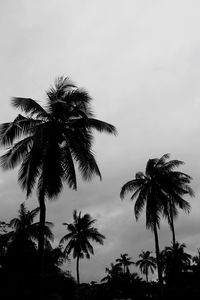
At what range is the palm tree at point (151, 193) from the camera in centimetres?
3256

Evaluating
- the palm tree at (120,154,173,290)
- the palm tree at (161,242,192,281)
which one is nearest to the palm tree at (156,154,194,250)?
the palm tree at (120,154,173,290)

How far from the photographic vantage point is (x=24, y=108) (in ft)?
63.9

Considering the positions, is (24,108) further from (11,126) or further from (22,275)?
(22,275)

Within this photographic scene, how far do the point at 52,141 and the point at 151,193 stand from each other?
16080 mm

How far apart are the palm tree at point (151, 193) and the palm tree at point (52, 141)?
13.6m

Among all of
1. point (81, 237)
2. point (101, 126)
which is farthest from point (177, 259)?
point (101, 126)

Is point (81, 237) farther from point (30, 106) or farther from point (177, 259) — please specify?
point (30, 106)

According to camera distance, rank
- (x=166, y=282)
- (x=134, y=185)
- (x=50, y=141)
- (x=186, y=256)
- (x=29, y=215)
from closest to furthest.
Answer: (x=50, y=141) → (x=134, y=185) → (x=166, y=282) → (x=29, y=215) → (x=186, y=256)

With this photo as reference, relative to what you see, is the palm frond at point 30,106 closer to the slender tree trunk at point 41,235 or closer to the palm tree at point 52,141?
the palm tree at point 52,141

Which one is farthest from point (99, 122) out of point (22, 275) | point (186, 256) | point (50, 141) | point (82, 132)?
point (186, 256)

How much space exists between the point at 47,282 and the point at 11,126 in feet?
34.0

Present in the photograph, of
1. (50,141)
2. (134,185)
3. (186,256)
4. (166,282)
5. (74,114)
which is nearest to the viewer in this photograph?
(50,141)

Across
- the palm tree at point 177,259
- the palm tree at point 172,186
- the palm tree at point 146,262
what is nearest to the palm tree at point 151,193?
the palm tree at point 172,186

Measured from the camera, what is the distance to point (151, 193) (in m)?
33.1
